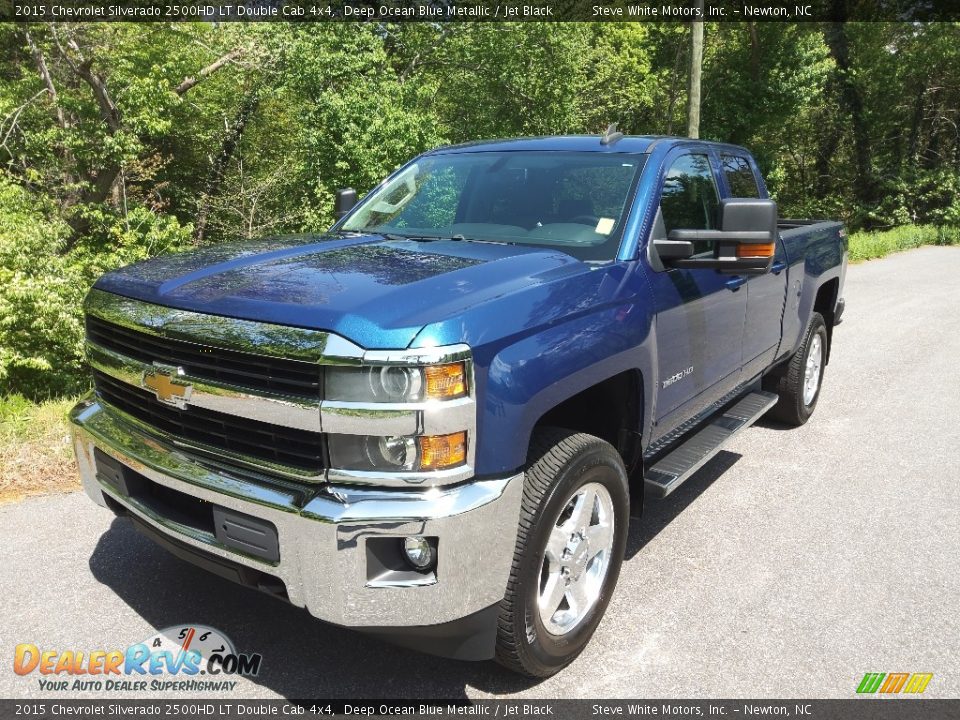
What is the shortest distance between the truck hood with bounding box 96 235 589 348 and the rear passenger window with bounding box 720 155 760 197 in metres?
1.76

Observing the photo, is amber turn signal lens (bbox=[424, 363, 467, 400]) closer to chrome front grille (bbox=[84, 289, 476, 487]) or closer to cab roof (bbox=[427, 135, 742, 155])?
chrome front grille (bbox=[84, 289, 476, 487])

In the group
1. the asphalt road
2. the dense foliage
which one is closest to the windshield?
the asphalt road

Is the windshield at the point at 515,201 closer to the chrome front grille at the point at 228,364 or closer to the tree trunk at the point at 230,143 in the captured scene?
the chrome front grille at the point at 228,364

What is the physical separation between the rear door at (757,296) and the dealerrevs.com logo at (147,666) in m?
3.14

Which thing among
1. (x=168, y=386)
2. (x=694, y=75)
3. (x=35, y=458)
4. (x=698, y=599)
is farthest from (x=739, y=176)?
(x=694, y=75)

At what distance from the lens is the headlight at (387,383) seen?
2133mm

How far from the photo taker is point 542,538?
97.3 inches

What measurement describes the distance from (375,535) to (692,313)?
79.4 inches

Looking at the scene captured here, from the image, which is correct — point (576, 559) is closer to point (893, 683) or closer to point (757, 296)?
point (893, 683)

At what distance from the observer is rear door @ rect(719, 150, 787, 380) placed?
4301mm

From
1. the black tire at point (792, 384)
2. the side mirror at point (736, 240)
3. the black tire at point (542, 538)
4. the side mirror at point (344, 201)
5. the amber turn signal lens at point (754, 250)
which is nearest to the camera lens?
the black tire at point (542, 538)

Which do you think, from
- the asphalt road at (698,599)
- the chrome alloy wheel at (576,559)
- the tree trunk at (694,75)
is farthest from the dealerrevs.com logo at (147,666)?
the tree trunk at (694,75)

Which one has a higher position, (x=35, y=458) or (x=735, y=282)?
(x=735, y=282)

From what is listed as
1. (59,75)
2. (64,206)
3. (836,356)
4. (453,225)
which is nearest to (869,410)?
(836,356)
